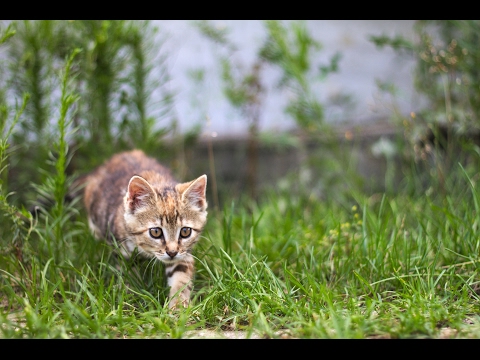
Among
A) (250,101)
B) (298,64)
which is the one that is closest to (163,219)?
Answer: (298,64)

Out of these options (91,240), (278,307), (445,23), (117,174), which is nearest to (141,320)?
(278,307)

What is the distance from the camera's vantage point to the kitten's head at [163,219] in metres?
3.22

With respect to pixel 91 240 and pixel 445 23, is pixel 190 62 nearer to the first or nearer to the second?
pixel 445 23

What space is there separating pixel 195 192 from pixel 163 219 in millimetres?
297

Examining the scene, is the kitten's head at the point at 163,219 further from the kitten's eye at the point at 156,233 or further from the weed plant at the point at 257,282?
the weed plant at the point at 257,282

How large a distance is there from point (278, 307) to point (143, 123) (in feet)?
8.49

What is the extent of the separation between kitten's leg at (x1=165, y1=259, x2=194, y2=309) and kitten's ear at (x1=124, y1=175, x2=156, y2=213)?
456mm

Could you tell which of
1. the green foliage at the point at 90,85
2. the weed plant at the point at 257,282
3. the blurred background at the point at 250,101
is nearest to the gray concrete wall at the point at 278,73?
the blurred background at the point at 250,101

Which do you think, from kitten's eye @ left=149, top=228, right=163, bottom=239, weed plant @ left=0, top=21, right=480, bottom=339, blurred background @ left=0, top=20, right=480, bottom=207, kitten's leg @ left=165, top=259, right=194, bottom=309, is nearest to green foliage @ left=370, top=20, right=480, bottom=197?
blurred background @ left=0, top=20, right=480, bottom=207

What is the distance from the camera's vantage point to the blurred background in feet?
15.3

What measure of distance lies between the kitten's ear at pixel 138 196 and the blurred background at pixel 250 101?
2.88ft

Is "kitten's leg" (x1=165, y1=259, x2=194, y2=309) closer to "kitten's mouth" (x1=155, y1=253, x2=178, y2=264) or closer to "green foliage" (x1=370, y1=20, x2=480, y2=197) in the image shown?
"kitten's mouth" (x1=155, y1=253, x2=178, y2=264)

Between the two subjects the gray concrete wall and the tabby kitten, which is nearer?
the tabby kitten

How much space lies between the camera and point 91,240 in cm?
368
